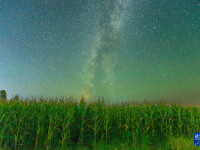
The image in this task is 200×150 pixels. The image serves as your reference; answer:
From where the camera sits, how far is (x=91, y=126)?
29.3 feet

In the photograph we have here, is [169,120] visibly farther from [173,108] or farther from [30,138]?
[30,138]

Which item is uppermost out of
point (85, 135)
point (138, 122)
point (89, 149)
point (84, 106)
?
point (84, 106)

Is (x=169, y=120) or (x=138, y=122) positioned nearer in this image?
(x=138, y=122)

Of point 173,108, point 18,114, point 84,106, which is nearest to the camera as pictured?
point 18,114

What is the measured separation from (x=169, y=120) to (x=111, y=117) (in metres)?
4.38

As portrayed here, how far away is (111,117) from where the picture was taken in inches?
427

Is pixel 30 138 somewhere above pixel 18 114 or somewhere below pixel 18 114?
below

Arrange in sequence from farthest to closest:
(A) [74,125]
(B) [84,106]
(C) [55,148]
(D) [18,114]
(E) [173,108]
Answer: (E) [173,108], (B) [84,106], (A) [74,125], (D) [18,114], (C) [55,148]

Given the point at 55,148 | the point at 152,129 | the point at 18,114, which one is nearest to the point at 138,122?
the point at 152,129

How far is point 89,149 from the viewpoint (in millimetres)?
8102

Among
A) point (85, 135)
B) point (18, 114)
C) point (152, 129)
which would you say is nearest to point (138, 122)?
point (152, 129)

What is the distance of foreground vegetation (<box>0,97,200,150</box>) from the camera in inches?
316

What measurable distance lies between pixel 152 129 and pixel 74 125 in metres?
5.72

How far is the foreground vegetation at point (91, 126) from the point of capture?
804cm
